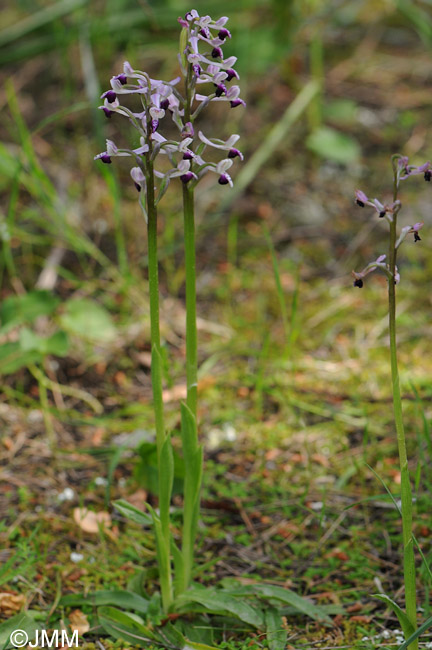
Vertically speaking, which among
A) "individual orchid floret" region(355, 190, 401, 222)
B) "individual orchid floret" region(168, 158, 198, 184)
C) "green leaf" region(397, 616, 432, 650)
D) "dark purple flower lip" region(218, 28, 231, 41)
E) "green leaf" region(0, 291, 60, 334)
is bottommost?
"green leaf" region(397, 616, 432, 650)

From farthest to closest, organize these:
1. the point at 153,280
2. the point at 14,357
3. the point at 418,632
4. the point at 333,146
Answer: the point at 333,146, the point at 14,357, the point at 153,280, the point at 418,632

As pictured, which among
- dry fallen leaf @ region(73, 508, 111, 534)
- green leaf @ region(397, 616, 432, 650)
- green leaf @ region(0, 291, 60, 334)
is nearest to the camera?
green leaf @ region(397, 616, 432, 650)

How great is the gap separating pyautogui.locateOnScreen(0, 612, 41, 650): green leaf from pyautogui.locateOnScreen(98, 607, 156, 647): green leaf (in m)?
0.18

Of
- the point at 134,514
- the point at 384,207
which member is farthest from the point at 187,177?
the point at 134,514

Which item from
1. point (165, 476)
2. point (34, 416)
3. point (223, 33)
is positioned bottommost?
point (34, 416)

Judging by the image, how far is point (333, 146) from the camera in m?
4.22

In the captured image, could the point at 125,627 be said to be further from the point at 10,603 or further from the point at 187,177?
the point at 187,177

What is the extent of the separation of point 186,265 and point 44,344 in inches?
49.2

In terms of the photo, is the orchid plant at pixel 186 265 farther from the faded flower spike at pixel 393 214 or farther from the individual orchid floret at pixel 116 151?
the faded flower spike at pixel 393 214

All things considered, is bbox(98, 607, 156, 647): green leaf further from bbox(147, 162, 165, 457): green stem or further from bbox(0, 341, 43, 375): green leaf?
bbox(0, 341, 43, 375): green leaf

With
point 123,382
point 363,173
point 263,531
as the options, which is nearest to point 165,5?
point 363,173

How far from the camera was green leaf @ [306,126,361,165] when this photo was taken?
13.7ft

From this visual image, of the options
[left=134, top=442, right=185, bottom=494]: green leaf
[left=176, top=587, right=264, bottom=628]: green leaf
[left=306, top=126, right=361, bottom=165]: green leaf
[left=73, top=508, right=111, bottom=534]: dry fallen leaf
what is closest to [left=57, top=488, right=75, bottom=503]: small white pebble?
[left=73, top=508, right=111, bottom=534]: dry fallen leaf

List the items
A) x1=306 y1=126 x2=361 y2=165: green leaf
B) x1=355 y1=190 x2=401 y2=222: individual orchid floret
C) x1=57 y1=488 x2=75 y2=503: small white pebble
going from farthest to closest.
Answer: x1=306 y1=126 x2=361 y2=165: green leaf, x1=57 y1=488 x2=75 y2=503: small white pebble, x1=355 y1=190 x2=401 y2=222: individual orchid floret
